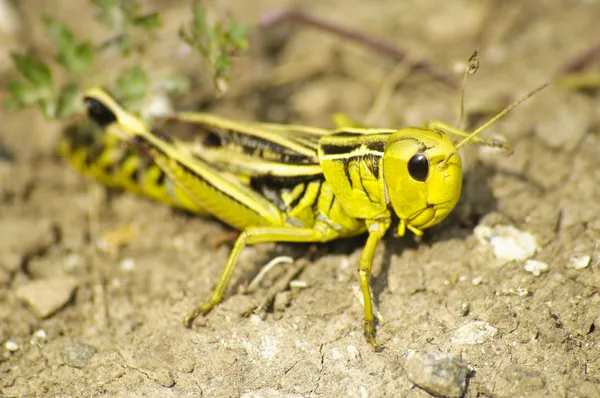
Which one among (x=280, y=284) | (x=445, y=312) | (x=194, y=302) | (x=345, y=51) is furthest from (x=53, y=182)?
(x=445, y=312)

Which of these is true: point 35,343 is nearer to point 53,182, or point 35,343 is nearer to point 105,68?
point 53,182

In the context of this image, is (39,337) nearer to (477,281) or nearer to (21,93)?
(21,93)

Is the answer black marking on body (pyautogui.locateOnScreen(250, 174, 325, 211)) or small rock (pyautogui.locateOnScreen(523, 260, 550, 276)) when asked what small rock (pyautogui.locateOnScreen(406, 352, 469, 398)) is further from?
black marking on body (pyautogui.locateOnScreen(250, 174, 325, 211))

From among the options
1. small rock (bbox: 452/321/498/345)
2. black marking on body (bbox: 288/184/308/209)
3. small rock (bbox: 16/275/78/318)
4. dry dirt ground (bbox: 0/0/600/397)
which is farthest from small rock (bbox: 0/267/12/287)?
small rock (bbox: 452/321/498/345)

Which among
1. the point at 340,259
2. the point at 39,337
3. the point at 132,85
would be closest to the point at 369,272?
the point at 340,259

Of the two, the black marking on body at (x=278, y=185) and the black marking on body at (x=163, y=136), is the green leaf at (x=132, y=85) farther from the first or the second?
the black marking on body at (x=278, y=185)
